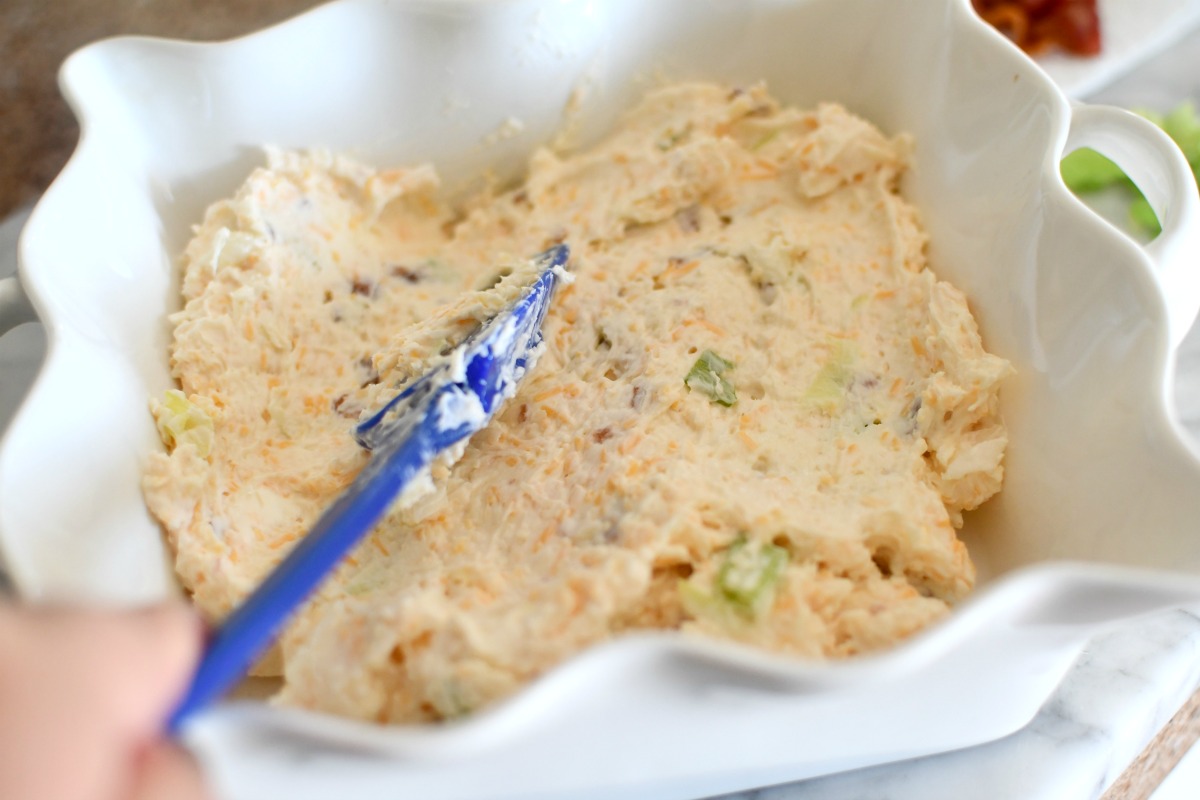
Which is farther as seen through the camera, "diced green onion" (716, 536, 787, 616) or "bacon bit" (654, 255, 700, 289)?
"bacon bit" (654, 255, 700, 289)

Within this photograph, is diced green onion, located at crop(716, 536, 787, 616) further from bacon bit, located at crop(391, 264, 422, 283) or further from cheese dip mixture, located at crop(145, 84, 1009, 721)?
bacon bit, located at crop(391, 264, 422, 283)

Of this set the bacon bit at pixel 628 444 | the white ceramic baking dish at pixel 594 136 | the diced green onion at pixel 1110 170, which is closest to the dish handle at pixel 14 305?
the white ceramic baking dish at pixel 594 136

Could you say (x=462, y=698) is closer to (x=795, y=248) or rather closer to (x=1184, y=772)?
(x=795, y=248)

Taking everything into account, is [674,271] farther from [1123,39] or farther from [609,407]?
[1123,39]

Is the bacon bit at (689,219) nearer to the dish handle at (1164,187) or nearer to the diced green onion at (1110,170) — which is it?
the dish handle at (1164,187)

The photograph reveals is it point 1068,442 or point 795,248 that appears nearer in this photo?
point 1068,442

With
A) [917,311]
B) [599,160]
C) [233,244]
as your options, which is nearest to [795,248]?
[917,311]

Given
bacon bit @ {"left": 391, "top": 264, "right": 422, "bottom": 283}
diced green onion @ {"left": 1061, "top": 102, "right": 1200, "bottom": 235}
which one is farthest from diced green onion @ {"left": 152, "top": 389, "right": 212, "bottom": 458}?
diced green onion @ {"left": 1061, "top": 102, "right": 1200, "bottom": 235}
